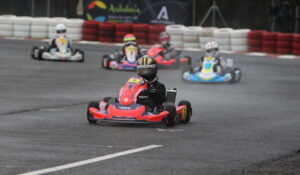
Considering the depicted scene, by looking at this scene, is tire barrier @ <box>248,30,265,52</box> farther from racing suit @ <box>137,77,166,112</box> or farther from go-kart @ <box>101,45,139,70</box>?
racing suit @ <box>137,77,166,112</box>

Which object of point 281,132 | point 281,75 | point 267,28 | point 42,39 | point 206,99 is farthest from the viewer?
point 42,39

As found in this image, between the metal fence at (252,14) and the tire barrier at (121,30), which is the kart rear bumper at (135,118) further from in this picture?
the tire barrier at (121,30)

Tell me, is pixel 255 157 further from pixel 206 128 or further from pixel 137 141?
pixel 206 128

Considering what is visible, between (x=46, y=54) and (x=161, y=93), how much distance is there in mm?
13345

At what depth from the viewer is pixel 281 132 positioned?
38.6 feet

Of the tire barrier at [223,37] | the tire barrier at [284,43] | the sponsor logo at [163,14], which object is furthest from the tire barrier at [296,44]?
the sponsor logo at [163,14]

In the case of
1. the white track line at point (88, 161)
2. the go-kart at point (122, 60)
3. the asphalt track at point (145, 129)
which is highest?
the go-kart at point (122, 60)

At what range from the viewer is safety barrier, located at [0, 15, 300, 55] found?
2986 centimetres

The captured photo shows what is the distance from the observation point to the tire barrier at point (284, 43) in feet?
95.9

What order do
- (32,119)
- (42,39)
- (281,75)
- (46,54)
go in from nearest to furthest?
(32,119)
(281,75)
(46,54)
(42,39)

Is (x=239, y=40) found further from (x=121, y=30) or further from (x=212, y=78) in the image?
(x=212, y=78)

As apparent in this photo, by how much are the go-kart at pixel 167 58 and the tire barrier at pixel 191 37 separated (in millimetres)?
6378

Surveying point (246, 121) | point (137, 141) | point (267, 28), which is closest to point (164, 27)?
point (267, 28)

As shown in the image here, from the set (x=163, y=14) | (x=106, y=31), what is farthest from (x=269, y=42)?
(x=106, y=31)
